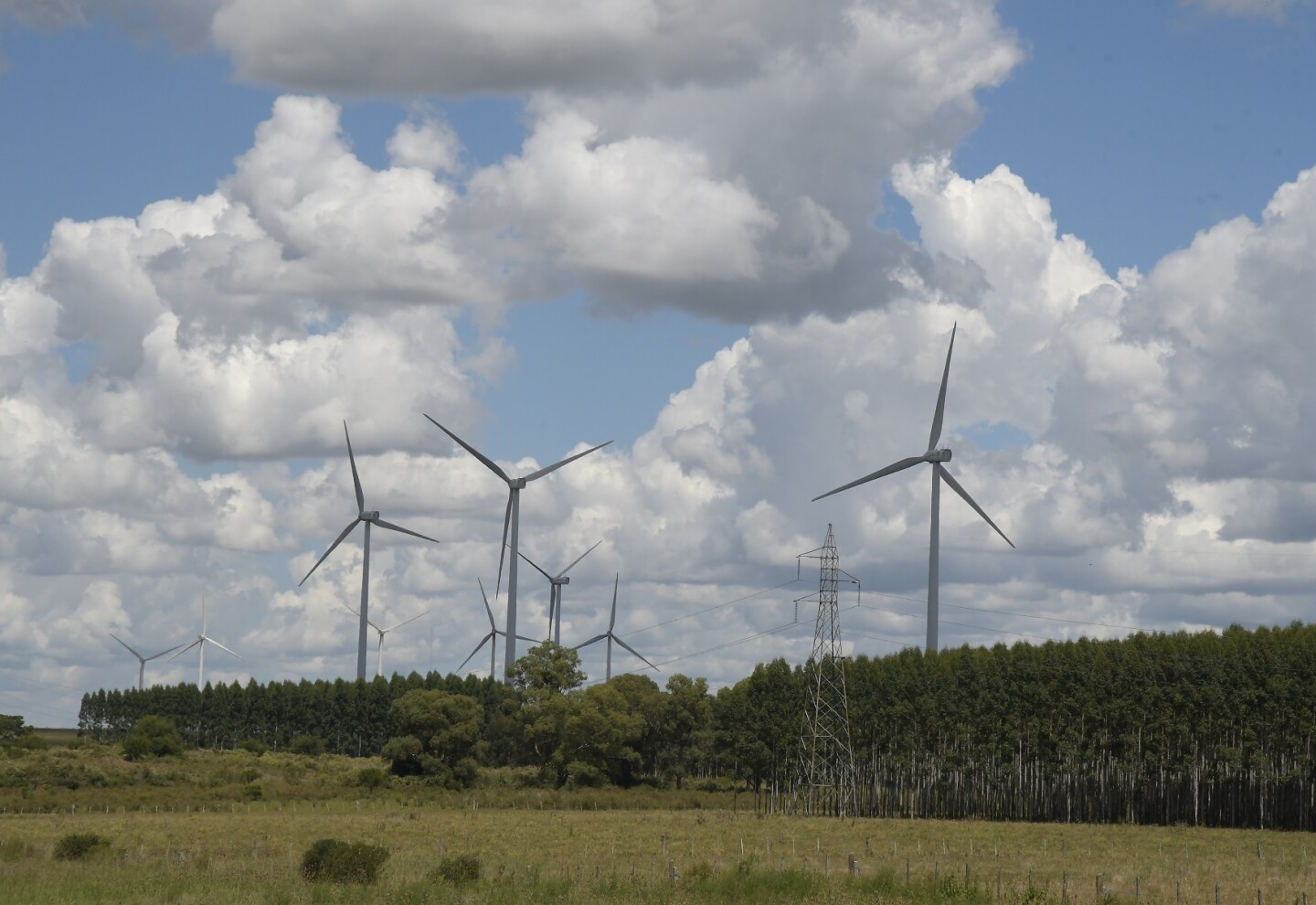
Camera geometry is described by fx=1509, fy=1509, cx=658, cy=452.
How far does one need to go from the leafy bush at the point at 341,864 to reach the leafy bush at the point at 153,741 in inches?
3950

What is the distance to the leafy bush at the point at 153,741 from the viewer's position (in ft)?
474

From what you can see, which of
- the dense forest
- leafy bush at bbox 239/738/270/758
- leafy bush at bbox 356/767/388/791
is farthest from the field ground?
leafy bush at bbox 239/738/270/758

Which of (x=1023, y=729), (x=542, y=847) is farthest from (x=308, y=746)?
(x=542, y=847)

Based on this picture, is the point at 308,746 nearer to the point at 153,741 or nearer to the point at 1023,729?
the point at 153,741

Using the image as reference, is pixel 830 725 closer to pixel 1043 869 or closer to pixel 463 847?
pixel 463 847

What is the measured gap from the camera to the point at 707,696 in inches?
6594

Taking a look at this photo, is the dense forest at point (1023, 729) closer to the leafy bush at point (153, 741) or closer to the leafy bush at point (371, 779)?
the leafy bush at point (371, 779)

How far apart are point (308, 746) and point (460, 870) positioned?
148m

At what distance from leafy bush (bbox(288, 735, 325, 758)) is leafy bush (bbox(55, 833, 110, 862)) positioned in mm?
131022

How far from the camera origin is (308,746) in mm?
188125

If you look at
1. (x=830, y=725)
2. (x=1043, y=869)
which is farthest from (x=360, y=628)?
(x=1043, y=869)

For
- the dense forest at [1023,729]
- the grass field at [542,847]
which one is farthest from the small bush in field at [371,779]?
the dense forest at [1023,729]

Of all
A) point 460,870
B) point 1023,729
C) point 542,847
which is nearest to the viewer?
point 460,870

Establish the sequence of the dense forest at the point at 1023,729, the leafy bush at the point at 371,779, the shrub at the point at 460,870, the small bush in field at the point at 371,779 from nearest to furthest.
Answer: the shrub at the point at 460,870, the dense forest at the point at 1023,729, the leafy bush at the point at 371,779, the small bush in field at the point at 371,779
